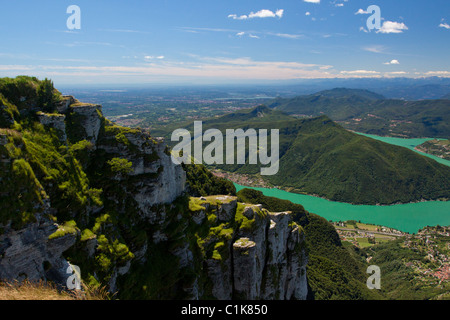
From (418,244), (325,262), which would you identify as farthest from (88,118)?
(418,244)

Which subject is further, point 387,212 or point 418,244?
point 387,212

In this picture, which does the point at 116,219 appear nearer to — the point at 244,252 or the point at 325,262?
the point at 244,252

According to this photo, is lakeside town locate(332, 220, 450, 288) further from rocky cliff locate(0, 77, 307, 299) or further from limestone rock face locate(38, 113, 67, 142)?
limestone rock face locate(38, 113, 67, 142)

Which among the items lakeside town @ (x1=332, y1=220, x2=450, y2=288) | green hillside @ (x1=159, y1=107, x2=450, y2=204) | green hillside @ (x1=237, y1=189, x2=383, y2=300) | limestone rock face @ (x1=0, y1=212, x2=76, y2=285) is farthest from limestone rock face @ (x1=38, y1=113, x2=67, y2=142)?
green hillside @ (x1=159, y1=107, x2=450, y2=204)

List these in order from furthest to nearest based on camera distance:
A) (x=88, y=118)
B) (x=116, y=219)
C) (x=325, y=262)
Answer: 1. (x=325, y=262)
2. (x=88, y=118)
3. (x=116, y=219)

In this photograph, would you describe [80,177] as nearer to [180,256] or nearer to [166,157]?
[166,157]

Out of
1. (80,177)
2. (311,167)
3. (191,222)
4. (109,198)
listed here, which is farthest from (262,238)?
(311,167)
